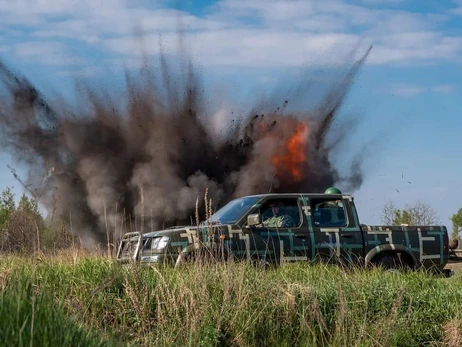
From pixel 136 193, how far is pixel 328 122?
11.0 m

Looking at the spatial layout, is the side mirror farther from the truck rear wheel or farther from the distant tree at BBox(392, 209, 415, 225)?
the distant tree at BBox(392, 209, 415, 225)

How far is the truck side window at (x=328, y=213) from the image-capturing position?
44.8ft

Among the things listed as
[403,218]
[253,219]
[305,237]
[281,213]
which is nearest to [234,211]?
[281,213]

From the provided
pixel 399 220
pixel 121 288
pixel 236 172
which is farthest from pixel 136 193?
pixel 121 288

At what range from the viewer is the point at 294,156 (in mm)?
37781

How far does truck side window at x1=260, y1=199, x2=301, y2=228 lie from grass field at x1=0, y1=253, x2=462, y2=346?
7.67 ft

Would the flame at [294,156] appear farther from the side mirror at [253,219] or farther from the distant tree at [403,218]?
the side mirror at [253,219]

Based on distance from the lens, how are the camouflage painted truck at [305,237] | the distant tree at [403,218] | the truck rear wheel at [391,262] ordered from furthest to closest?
the distant tree at [403,218] < the truck rear wheel at [391,262] < the camouflage painted truck at [305,237]

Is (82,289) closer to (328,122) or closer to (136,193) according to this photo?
(328,122)

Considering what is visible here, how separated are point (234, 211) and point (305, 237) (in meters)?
1.32

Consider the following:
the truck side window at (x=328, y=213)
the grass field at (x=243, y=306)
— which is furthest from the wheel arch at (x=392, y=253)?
the grass field at (x=243, y=306)

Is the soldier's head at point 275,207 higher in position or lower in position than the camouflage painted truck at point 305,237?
higher

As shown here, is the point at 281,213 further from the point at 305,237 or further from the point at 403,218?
the point at 403,218

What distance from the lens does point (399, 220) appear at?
3712 cm
